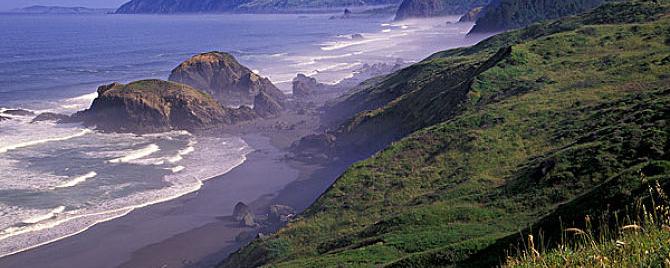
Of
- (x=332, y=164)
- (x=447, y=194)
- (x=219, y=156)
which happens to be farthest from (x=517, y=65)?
(x=219, y=156)

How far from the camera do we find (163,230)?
3173 cm

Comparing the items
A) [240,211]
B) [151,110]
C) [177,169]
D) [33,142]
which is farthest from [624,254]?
[151,110]

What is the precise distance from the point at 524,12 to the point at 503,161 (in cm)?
8193

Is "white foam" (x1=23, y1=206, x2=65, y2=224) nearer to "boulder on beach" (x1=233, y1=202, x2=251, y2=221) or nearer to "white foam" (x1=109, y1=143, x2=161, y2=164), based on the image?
"boulder on beach" (x1=233, y1=202, x2=251, y2=221)

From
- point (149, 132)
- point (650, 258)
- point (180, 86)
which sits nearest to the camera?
Result: point (650, 258)

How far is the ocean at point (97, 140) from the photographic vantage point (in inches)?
1331

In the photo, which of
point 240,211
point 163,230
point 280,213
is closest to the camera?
point 163,230

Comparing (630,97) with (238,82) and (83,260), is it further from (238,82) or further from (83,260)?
(238,82)

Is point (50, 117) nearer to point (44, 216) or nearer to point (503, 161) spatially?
point (44, 216)

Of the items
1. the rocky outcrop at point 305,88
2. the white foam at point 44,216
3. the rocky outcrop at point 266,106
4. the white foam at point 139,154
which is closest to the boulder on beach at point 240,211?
the white foam at point 44,216

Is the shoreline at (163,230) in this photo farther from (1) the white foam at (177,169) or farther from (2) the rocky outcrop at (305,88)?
(2) the rocky outcrop at (305,88)

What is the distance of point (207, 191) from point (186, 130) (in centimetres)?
1787

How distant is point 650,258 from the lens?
521 centimetres

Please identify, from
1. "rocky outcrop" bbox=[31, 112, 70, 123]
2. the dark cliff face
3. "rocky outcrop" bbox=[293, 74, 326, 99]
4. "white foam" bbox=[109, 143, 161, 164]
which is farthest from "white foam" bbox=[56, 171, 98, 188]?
the dark cliff face
